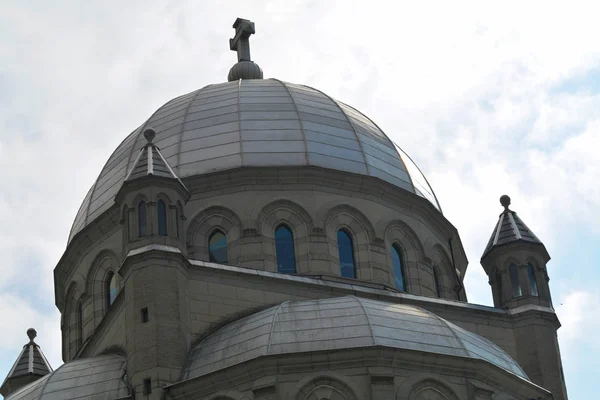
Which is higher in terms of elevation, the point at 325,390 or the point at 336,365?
the point at 336,365

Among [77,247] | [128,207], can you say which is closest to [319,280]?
[128,207]

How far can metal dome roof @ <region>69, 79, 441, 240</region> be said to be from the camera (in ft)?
183

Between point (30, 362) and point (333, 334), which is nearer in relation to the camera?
point (333, 334)

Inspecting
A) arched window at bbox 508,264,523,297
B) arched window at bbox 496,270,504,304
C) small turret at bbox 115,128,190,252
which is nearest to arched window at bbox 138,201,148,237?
small turret at bbox 115,128,190,252

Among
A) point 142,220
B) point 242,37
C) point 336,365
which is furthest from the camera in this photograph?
point 242,37

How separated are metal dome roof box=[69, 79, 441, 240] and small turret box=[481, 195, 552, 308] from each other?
4516 millimetres

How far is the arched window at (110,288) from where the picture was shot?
54656mm

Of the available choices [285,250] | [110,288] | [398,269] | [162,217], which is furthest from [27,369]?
[398,269]

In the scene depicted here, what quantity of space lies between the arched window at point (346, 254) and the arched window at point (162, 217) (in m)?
7.81

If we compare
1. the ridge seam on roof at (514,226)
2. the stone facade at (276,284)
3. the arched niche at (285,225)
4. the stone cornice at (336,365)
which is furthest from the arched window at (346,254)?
the stone cornice at (336,365)

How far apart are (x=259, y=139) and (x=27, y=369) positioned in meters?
11.8

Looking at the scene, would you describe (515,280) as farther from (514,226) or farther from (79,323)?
(79,323)

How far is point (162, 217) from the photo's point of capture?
47.8 m

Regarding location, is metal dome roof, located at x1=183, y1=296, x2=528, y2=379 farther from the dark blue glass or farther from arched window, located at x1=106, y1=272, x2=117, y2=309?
the dark blue glass
